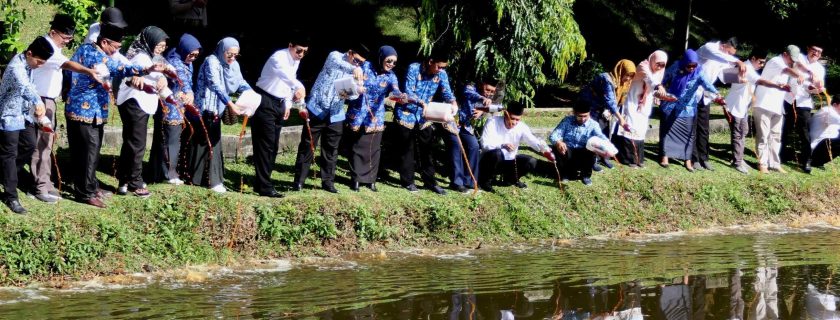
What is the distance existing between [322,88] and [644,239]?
3.59m

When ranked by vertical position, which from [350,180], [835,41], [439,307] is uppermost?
[835,41]

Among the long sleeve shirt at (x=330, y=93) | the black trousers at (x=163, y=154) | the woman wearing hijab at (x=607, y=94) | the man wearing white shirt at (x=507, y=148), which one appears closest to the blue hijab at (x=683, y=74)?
the woman wearing hijab at (x=607, y=94)

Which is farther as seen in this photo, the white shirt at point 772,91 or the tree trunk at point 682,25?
the tree trunk at point 682,25

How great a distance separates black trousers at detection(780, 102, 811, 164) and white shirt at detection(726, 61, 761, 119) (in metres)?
0.86

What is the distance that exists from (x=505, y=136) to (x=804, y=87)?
4.58 m

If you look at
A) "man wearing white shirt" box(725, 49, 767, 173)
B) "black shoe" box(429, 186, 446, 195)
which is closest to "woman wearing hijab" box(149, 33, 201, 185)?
"black shoe" box(429, 186, 446, 195)

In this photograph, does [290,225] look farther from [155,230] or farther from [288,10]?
[288,10]

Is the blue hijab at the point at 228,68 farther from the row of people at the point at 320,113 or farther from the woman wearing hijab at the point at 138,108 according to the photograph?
the woman wearing hijab at the point at 138,108

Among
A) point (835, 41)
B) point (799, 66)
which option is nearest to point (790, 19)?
point (835, 41)

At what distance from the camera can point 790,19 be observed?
21.1 m

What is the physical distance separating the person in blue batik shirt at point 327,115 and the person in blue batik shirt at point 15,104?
271cm

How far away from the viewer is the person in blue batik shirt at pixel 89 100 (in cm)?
1023

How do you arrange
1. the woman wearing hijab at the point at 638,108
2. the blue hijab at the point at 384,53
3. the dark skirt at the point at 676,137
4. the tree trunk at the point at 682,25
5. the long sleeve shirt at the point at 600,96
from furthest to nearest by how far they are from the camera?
the tree trunk at the point at 682,25 < the dark skirt at the point at 676,137 < the woman wearing hijab at the point at 638,108 < the long sleeve shirt at the point at 600,96 < the blue hijab at the point at 384,53

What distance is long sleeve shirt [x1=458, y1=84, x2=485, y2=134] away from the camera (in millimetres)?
12734
